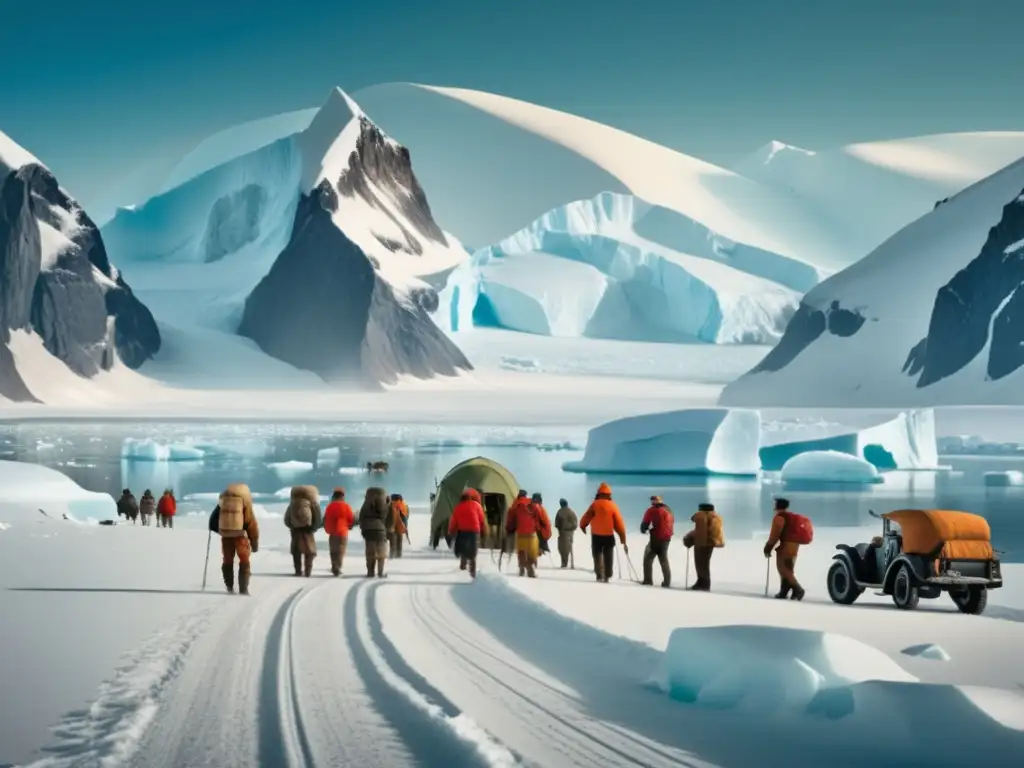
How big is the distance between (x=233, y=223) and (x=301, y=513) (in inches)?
4738

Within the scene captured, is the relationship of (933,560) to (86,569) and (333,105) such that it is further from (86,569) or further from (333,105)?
(333,105)

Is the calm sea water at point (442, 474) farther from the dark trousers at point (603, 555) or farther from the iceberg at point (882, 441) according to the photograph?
the dark trousers at point (603, 555)

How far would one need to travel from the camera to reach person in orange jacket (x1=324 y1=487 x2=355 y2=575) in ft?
50.4

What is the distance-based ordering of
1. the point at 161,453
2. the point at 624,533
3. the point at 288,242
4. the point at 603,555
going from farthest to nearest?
the point at 288,242
the point at 161,453
the point at 603,555
the point at 624,533

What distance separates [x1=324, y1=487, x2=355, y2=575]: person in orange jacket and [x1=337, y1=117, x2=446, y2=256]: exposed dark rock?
109 m

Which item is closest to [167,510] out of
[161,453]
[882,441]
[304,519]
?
[304,519]

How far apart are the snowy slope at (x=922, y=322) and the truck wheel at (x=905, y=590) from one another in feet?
219

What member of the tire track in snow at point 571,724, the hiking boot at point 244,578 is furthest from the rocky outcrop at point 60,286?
the tire track in snow at point 571,724

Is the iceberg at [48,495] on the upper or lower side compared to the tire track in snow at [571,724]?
upper

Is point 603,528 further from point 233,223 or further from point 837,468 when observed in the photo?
point 233,223

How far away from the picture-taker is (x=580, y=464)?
143 feet

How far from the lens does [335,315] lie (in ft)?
384

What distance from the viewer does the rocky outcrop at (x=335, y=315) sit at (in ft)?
377

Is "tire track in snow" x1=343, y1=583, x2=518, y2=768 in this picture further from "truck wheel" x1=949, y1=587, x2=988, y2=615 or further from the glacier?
the glacier
